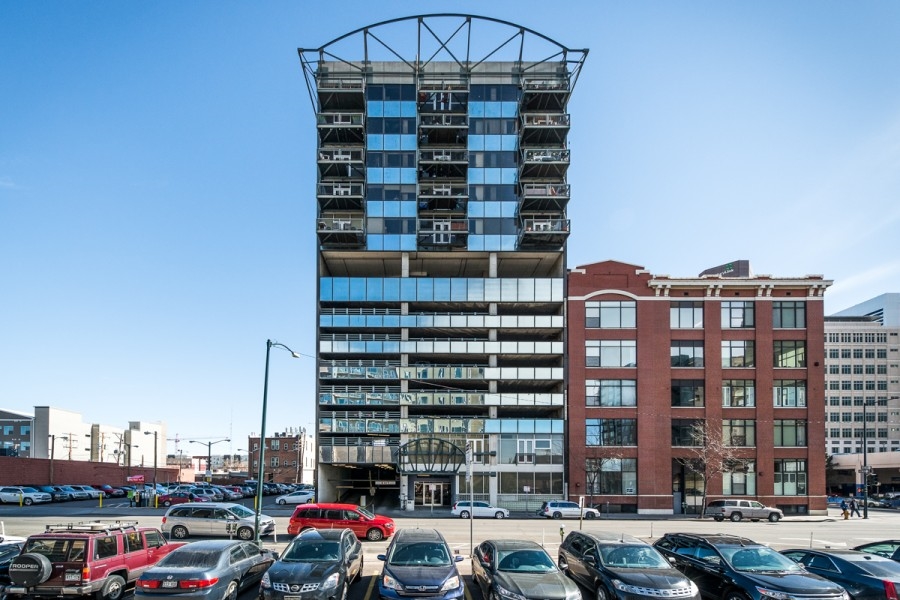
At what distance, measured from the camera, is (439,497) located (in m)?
58.5

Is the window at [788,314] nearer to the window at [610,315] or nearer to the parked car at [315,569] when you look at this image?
the window at [610,315]

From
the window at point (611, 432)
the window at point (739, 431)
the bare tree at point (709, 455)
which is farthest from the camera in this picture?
the window at point (739, 431)

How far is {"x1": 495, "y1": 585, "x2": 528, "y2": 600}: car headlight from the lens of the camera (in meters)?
14.8

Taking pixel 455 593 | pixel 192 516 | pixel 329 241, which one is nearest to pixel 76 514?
pixel 192 516

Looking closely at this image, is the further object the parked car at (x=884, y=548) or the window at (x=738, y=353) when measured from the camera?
the window at (x=738, y=353)

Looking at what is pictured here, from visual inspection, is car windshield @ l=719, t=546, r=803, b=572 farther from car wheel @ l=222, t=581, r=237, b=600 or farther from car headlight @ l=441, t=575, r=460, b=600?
car wheel @ l=222, t=581, r=237, b=600

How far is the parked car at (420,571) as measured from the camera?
1554 cm

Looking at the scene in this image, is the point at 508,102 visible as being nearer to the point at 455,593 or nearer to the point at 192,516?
the point at 192,516

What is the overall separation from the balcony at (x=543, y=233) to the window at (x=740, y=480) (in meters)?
24.7

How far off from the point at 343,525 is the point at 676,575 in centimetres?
1787

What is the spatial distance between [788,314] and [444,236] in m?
31.2

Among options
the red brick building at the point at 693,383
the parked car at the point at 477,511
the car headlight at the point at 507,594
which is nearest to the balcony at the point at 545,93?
the red brick building at the point at 693,383

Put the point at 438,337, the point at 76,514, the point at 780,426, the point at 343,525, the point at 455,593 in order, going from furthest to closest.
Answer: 1. the point at 438,337
2. the point at 780,426
3. the point at 76,514
4. the point at 343,525
5. the point at 455,593

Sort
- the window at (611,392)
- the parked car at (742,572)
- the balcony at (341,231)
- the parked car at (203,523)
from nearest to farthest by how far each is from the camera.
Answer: the parked car at (742,572) < the parked car at (203,523) < the window at (611,392) < the balcony at (341,231)
